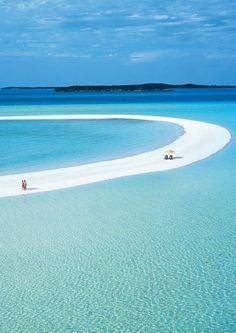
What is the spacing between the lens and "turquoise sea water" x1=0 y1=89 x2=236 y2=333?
22.3 feet

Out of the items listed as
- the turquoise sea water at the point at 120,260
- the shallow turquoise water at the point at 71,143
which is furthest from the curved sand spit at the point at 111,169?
the shallow turquoise water at the point at 71,143

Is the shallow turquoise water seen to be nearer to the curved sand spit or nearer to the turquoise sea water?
the curved sand spit

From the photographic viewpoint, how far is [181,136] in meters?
28.7

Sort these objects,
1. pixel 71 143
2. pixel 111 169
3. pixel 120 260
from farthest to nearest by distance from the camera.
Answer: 1. pixel 71 143
2. pixel 111 169
3. pixel 120 260

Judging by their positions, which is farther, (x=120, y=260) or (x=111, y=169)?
(x=111, y=169)

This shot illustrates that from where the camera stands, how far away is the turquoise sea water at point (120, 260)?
22.3 ft

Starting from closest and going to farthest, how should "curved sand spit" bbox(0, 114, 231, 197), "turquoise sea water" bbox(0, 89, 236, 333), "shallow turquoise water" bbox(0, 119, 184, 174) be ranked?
"turquoise sea water" bbox(0, 89, 236, 333) < "curved sand spit" bbox(0, 114, 231, 197) < "shallow turquoise water" bbox(0, 119, 184, 174)

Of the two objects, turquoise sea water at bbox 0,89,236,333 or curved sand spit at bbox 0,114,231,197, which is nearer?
turquoise sea water at bbox 0,89,236,333

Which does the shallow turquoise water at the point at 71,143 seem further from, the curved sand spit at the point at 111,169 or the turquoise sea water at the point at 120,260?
the turquoise sea water at the point at 120,260

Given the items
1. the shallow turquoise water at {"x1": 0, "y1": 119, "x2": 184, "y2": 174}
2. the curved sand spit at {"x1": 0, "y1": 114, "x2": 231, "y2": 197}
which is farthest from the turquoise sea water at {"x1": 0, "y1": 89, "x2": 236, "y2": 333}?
the shallow turquoise water at {"x1": 0, "y1": 119, "x2": 184, "y2": 174}

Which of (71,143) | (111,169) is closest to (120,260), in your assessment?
(111,169)

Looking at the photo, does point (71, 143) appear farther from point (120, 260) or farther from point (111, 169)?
point (120, 260)

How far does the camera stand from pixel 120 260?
882 cm

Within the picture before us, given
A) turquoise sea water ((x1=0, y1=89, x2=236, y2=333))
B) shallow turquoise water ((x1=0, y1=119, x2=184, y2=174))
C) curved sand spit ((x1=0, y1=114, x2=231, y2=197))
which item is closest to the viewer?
turquoise sea water ((x1=0, y1=89, x2=236, y2=333))
